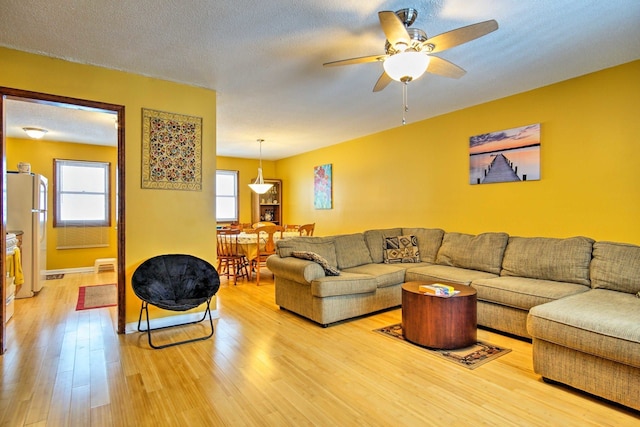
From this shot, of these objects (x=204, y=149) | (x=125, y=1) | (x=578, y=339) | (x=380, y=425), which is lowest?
(x=380, y=425)

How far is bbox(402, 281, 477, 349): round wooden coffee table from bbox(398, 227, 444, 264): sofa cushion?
58.2 inches

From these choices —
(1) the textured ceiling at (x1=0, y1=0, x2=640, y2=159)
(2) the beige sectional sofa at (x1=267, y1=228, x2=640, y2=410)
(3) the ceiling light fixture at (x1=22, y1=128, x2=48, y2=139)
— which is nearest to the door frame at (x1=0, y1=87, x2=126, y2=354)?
(1) the textured ceiling at (x1=0, y1=0, x2=640, y2=159)

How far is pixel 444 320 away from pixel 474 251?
1379mm

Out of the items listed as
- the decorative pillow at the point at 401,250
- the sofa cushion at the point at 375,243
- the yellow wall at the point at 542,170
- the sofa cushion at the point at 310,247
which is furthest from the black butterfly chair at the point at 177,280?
the yellow wall at the point at 542,170

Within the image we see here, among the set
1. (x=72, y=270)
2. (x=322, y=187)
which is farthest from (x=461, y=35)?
(x=72, y=270)

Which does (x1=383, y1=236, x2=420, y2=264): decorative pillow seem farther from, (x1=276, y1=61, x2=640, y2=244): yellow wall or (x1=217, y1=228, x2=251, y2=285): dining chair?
(x1=217, y1=228, x2=251, y2=285): dining chair

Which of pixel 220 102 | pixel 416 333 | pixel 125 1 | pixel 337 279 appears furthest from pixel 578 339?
pixel 220 102

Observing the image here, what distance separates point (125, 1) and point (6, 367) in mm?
2722

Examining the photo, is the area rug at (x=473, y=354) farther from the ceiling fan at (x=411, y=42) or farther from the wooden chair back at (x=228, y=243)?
the wooden chair back at (x=228, y=243)

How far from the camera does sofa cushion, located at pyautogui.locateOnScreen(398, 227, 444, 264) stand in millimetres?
4480

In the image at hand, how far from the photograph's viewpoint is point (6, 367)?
2.57 metres

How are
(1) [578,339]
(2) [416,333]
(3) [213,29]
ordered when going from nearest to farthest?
(1) [578,339], (3) [213,29], (2) [416,333]

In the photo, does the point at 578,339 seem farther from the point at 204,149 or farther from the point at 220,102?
the point at 220,102

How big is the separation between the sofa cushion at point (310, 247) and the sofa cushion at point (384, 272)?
0.89ft
